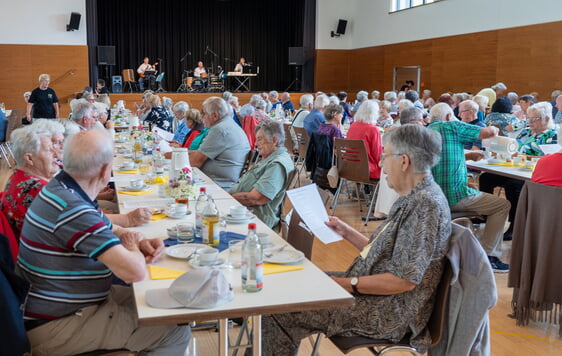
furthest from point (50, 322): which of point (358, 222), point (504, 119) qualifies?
point (504, 119)

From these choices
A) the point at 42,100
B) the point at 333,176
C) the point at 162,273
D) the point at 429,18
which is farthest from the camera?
the point at 429,18

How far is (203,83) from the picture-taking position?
1908cm

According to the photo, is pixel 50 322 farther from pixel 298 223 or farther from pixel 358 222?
pixel 358 222

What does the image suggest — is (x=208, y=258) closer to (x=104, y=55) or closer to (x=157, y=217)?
(x=157, y=217)

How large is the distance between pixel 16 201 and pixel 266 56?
→ 1965 centimetres

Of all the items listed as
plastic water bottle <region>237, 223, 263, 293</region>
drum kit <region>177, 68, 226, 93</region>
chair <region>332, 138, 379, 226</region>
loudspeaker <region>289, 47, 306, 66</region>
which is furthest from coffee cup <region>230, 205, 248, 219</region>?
loudspeaker <region>289, 47, 306, 66</region>

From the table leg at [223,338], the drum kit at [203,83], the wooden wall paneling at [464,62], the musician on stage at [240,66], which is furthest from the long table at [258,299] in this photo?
the musician on stage at [240,66]

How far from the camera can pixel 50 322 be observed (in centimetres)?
197

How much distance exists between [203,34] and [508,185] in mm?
17279

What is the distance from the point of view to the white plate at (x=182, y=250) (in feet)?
Answer: 7.33

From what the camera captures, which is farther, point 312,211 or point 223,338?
point 312,211

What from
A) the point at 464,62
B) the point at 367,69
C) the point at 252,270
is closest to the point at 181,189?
the point at 252,270

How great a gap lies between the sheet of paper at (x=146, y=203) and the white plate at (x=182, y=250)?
2.81ft

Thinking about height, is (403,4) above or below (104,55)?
above
